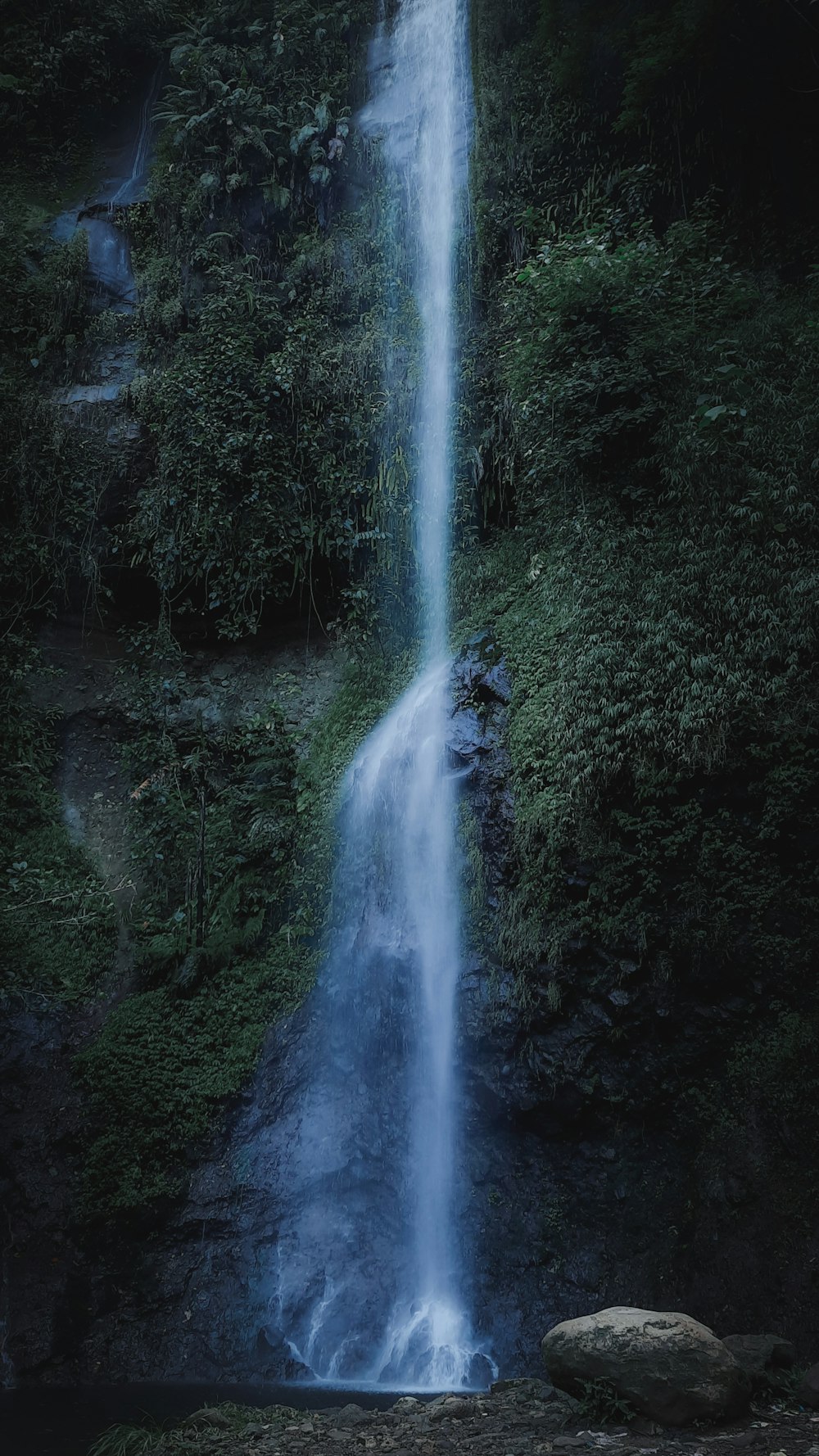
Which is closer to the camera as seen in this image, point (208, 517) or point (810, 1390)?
point (810, 1390)

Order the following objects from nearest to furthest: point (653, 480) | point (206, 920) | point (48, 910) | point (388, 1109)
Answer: point (388, 1109) < point (653, 480) < point (206, 920) < point (48, 910)

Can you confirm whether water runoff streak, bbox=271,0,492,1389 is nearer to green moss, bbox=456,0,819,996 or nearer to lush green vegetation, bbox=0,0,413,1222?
lush green vegetation, bbox=0,0,413,1222

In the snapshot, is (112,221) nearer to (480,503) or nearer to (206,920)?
(480,503)

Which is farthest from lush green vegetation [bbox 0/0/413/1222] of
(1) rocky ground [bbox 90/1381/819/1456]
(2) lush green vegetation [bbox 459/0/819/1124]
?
(1) rocky ground [bbox 90/1381/819/1456]

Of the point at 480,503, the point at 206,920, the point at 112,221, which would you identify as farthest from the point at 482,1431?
the point at 112,221

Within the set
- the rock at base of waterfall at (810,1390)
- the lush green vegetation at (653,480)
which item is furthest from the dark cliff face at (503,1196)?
the rock at base of waterfall at (810,1390)

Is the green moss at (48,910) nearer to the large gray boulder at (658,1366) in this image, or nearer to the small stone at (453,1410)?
the small stone at (453,1410)

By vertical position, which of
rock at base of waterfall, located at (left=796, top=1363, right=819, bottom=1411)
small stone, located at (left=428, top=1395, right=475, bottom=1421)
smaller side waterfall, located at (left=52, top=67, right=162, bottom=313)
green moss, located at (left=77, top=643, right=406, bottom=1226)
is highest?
smaller side waterfall, located at (left=52, top=67, right=162, bottom=313)
